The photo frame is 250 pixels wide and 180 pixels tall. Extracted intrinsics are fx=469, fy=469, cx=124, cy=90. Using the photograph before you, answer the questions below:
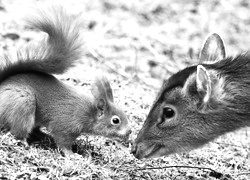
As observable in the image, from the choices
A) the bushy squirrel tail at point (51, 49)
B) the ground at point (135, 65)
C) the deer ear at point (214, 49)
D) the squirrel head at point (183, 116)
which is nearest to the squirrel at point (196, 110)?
the squirrel head at point (183, 116)

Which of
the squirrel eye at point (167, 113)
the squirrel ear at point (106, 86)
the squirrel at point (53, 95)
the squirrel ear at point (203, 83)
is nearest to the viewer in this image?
the squirrel ear at point (203, 83)

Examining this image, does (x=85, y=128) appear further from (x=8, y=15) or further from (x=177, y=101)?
(x=8, y=15)

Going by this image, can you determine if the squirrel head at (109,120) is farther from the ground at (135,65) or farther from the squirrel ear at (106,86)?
the ground at (135,65)

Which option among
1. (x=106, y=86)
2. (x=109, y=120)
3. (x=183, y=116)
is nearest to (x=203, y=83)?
(x=183, y=116)

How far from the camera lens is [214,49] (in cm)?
654

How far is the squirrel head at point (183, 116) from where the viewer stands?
Answer: 18.4ft

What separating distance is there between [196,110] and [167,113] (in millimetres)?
363

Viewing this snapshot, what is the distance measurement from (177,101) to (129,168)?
1098mm

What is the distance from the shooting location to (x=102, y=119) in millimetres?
6605

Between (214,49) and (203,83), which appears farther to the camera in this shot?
(214,49)

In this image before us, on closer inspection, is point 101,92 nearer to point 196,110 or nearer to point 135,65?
point 196,110

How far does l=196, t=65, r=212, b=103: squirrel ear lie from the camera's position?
5211mm

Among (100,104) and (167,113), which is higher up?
(167,113)

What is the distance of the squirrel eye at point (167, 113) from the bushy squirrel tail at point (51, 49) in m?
1.50
